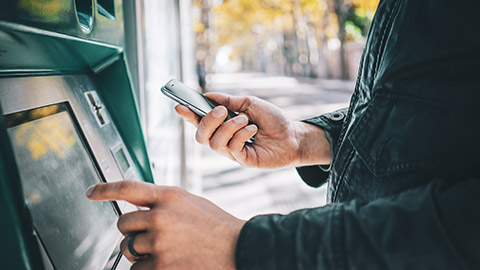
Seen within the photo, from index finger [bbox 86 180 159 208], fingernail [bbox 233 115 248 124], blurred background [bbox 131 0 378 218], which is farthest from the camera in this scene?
blurred background [bbox 131 0 378 218]

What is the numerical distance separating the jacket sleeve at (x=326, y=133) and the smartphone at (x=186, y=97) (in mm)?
447

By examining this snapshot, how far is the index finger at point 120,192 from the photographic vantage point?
61 centimetres

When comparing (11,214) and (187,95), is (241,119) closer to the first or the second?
(187,95)

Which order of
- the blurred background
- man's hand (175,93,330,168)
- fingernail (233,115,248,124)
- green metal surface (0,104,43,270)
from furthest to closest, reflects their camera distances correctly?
the blurred background < man's hand (175,93,330,168) < fingernail (233,115,248,124) < green metal surface (0,104,43,270)

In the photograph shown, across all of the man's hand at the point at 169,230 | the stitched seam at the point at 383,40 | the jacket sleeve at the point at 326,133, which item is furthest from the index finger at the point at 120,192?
the jacket sleeve at the point at 326,133

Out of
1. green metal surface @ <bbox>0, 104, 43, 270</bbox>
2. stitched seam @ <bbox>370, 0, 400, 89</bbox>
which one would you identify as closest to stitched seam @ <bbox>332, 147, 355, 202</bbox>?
stitched seam @ <bbox>370, 0, 400, 89</bbox>

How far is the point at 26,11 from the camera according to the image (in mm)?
594

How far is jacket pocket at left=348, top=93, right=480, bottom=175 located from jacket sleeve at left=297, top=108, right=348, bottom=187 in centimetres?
53

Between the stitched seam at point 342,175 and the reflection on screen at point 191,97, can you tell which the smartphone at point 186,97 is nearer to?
the reflection on screen at point 191,97

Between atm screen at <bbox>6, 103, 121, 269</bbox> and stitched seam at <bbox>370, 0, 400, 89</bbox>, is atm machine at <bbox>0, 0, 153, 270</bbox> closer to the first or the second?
atm screen at <bbox>6, 103, 121, 269</bbox>

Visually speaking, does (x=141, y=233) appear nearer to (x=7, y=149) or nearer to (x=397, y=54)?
(x=7, y=149)

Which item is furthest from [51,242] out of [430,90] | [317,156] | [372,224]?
[317,156]

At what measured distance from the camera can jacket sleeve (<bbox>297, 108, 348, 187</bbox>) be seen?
144 cm

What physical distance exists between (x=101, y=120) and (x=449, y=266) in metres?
0.78
